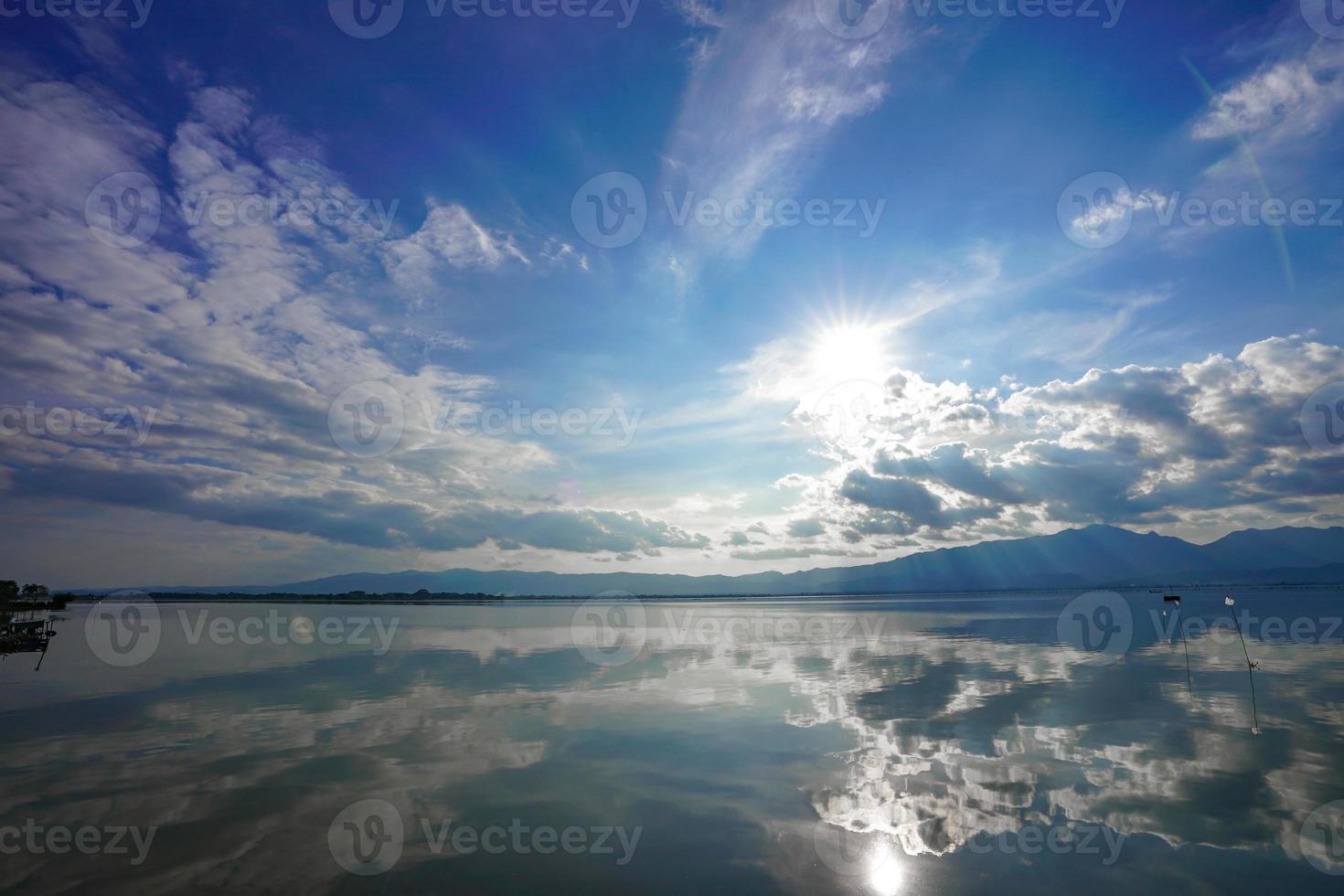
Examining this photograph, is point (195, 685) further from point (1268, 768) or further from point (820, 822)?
point (1268, 768)

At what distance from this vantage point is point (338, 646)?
5250 cm

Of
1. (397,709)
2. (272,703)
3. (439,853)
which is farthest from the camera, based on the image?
(272,703)

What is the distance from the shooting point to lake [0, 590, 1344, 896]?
11.7m

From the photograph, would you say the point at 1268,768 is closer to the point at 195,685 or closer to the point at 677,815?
the point at 677,815

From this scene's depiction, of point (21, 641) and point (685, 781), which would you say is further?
point (21, 641)

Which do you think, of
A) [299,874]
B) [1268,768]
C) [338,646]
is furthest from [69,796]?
[338,646]

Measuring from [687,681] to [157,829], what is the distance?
23384mm

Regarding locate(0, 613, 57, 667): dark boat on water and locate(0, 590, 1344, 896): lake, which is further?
locate(0, 613, 57, 667): dark boat on water

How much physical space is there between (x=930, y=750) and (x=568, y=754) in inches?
436

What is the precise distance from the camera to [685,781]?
16.7 meters

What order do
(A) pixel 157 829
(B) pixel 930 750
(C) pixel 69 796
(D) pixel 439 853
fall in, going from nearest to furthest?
(D) pixel 439 853
(A) pixel 157 829
(C) pixel 69 796
(B) pixel 930 750

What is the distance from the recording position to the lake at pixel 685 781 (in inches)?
460

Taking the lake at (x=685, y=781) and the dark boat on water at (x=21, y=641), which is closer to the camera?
the lake at (x=685, y=781)

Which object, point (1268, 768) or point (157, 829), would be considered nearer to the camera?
point (157, 829)
